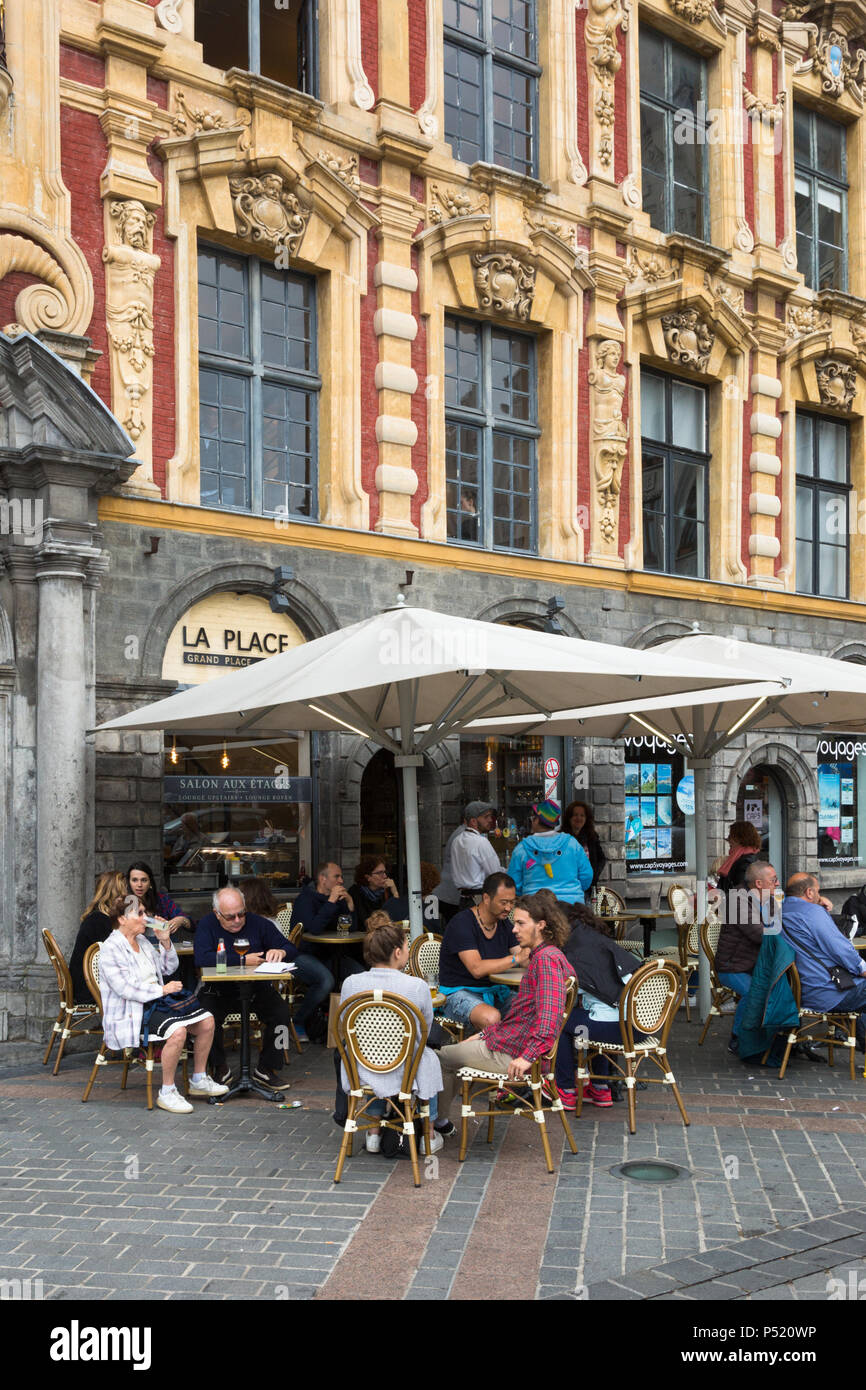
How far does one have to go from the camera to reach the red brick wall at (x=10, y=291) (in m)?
10.9

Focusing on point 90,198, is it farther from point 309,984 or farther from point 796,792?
point 796,792

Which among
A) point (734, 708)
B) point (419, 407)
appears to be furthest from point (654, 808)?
point (419, 407)

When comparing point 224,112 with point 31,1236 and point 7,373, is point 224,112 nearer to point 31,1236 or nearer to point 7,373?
point 7,373

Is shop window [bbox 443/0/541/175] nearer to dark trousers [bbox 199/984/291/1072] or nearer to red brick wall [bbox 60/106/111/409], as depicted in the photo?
red brick wall [bbox 60/106/111/409]

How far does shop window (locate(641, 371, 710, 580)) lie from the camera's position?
16.6 meters

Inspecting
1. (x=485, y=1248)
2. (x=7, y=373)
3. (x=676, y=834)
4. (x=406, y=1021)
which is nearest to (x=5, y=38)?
(x=7, y=373)

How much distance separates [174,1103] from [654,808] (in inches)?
382

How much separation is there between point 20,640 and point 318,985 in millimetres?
3842

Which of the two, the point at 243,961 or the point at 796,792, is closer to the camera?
the point at 243,961

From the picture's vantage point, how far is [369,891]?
10.7 meters

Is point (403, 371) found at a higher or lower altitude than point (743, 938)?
higher

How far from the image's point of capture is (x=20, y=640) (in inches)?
406

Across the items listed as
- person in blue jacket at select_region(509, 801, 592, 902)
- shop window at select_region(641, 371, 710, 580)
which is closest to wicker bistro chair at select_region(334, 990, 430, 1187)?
person in blue jacket at select_region(509, 801, 592, 902)

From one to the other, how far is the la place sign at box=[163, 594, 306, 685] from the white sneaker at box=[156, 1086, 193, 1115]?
15.8ft
